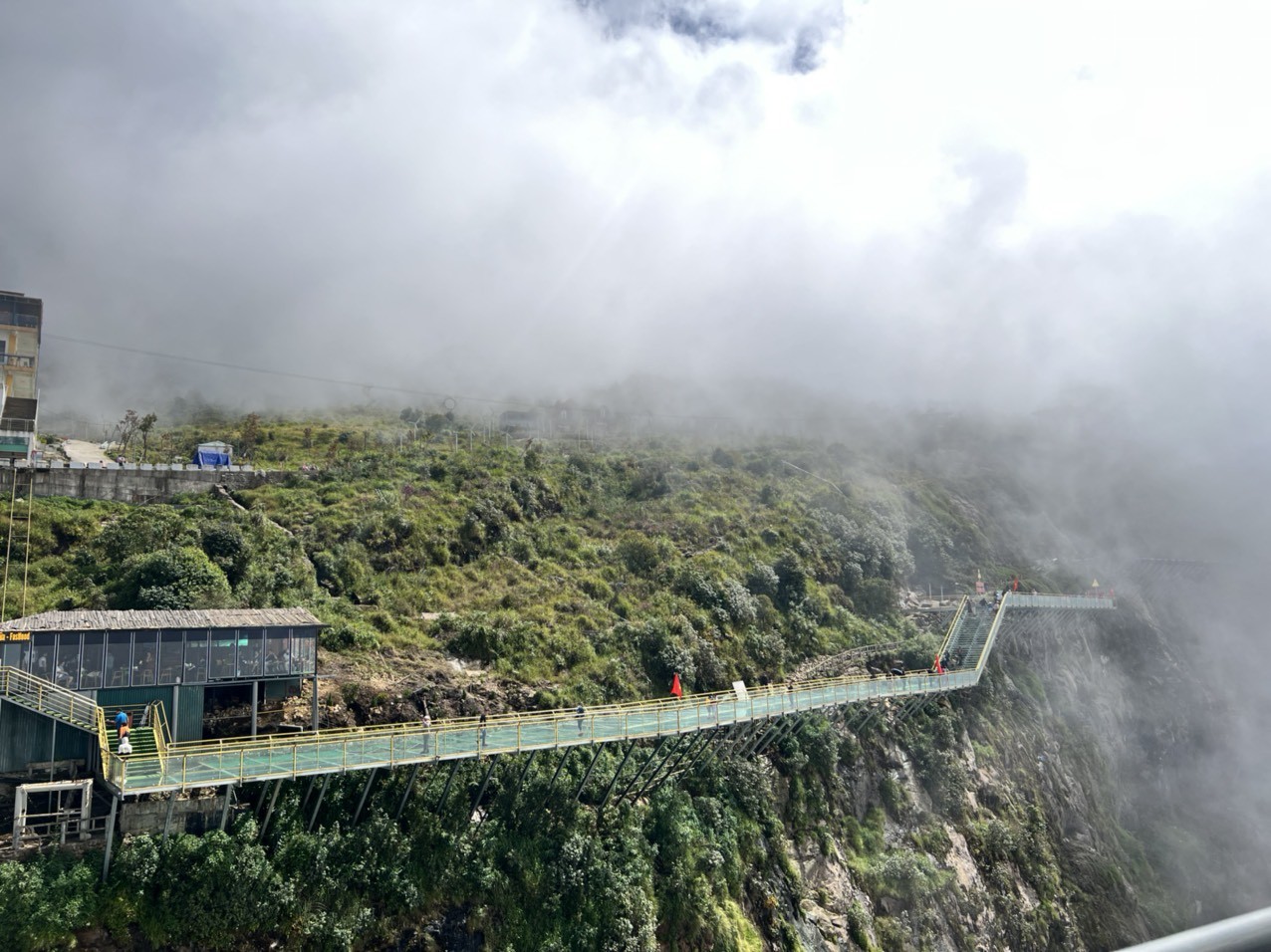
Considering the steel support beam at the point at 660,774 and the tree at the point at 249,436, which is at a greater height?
the tree at the point at 249,436

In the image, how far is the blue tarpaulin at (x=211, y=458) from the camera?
60.9 meters

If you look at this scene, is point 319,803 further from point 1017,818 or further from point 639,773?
point 1017,818

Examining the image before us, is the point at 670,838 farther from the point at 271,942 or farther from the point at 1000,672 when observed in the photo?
the point at 1000,672

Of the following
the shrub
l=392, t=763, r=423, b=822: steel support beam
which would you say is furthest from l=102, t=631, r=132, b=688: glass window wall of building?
l=392, t=763, r=423, b=822: steel support beam

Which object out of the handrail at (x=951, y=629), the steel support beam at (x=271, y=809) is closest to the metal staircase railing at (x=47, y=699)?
the steel support beam at (x=271, y=809)

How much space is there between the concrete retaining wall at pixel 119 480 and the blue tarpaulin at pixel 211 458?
757 centimetres

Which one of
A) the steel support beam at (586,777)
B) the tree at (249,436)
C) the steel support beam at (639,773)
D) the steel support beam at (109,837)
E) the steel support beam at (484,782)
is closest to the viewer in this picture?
the steel support beam at (109,837)

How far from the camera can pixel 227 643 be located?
28547mm

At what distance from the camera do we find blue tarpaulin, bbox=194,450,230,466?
60906 millimetres

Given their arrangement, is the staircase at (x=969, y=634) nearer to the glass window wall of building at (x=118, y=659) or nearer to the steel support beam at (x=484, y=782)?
the steel support beam at (x=484, y=782)

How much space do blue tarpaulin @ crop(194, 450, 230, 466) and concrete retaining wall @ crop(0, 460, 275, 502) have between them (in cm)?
757

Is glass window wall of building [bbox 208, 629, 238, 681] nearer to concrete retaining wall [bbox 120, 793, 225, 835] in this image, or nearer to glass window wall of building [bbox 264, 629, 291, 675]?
glass window wall of building [bbox 264, 629, 291, 675]

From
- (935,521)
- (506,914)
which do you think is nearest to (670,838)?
(506,914)

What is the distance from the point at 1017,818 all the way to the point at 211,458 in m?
55.1
